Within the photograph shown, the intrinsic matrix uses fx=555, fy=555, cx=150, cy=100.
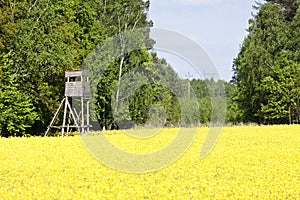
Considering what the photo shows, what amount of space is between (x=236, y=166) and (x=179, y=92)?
171ft

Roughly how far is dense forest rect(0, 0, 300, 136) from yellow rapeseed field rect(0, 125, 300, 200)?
15467 mm

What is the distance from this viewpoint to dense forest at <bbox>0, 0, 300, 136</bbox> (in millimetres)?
38969

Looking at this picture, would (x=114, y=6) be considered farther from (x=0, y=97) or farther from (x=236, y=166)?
(x=236, y=166)

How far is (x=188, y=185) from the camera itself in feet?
46.7

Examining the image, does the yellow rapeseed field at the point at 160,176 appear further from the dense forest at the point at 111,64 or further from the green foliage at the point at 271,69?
the green foliage at the point at 271,69

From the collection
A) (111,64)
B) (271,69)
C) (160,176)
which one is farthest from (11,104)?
(271,69)

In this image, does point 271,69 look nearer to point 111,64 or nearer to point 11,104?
point 111,64

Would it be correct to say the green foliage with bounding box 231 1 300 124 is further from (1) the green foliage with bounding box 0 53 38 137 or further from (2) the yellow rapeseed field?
(2) the yellow rapeseed field

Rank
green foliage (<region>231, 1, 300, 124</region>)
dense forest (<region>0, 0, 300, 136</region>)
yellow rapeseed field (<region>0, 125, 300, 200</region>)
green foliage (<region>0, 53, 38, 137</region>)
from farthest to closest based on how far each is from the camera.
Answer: green foliage (<region>231, 1, 300, 124</region>)
dense forest (<region>0, 0, 300, 136</region>)
green foliage (<region>0, 53, 38, 137</region>)
yellow rapeseed field (<region>0, 125, 300, 200</region>)

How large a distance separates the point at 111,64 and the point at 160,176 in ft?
115

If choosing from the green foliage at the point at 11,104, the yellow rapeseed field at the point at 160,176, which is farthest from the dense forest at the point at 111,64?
the yellow rapeseed field at the point at 160,176

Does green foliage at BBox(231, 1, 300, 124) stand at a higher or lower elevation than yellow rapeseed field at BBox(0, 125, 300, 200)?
higher

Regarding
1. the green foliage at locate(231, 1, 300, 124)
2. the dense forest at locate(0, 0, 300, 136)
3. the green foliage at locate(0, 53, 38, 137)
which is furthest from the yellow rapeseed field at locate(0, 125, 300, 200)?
the green foliage at locate(231, 1, 300, 124)

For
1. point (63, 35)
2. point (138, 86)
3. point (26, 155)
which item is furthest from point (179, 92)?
point (26, 155)
